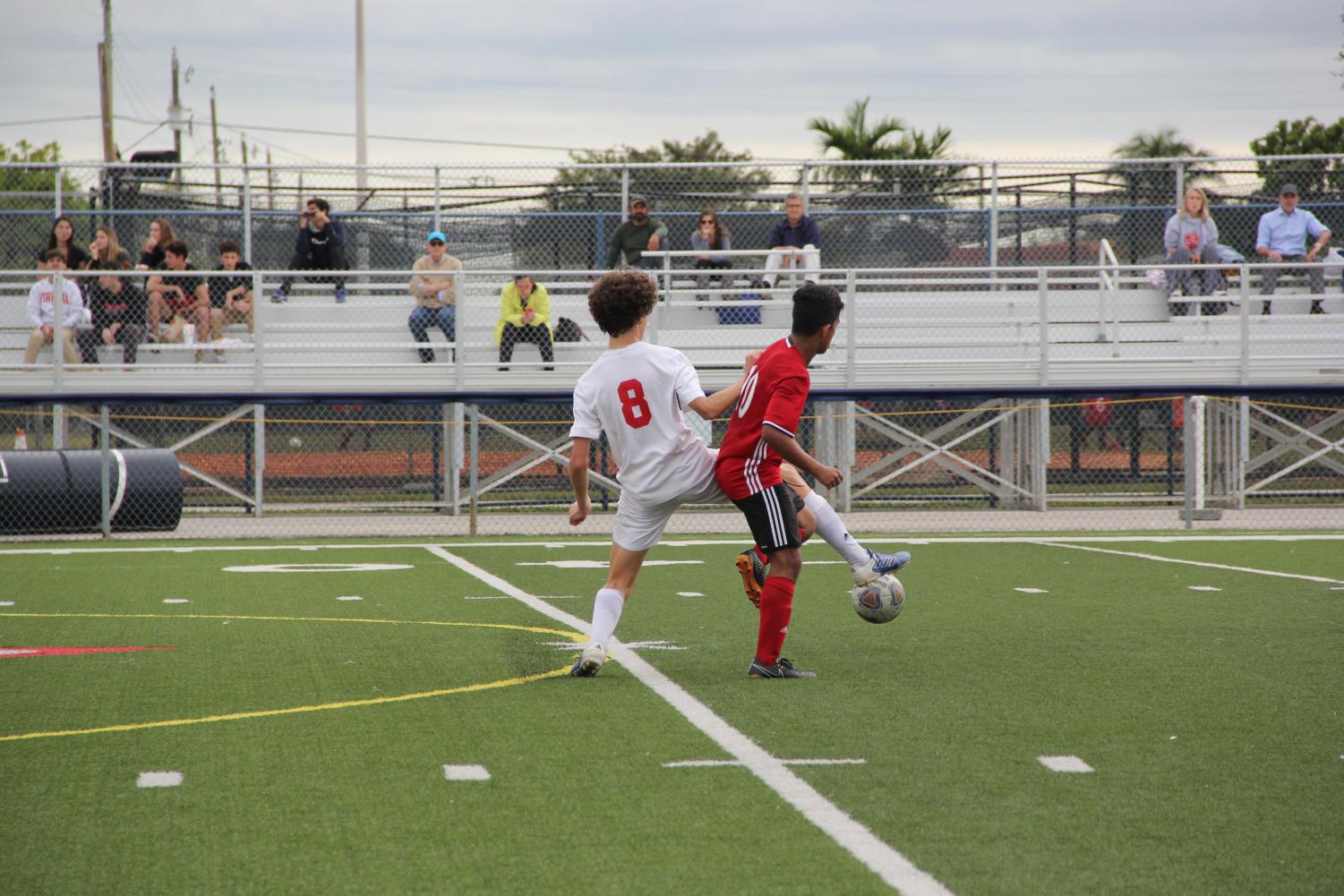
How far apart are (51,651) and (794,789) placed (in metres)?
4.60

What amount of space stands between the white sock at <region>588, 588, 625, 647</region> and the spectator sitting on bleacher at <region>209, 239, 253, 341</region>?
12464 mm

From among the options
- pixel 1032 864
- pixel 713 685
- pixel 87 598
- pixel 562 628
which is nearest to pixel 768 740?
pixel 713 685

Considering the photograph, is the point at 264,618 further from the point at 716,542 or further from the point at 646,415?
the point at 716,542

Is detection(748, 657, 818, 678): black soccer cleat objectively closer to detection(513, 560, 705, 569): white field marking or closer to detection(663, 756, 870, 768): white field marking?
detection(663, 756, 870, 768): white field marking

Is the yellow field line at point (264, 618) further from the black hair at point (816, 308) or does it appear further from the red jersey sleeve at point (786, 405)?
the black hair at point (816, 308)

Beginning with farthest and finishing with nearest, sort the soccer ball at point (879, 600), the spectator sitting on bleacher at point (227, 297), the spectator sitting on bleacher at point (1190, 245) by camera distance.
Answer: the spectator sitting on bleacher at point (1190, 245)
the spectator sitting on bleacher at point (227, 297)
the soccer ball at point (879, 600)

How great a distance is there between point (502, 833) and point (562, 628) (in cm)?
444

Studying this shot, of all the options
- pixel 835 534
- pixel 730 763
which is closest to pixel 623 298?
pixel 835 534

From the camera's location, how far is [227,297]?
720 inches

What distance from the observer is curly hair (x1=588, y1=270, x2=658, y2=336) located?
6.69 m

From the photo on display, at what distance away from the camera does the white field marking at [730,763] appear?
5.09 metres

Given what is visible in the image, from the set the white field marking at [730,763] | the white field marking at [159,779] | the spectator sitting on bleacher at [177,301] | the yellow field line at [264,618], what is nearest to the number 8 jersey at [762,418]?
the white field marking at [730,763]

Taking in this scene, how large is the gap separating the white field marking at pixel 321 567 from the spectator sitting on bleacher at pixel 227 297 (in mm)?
6351

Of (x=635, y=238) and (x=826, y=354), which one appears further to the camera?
(x=635, y=238)
